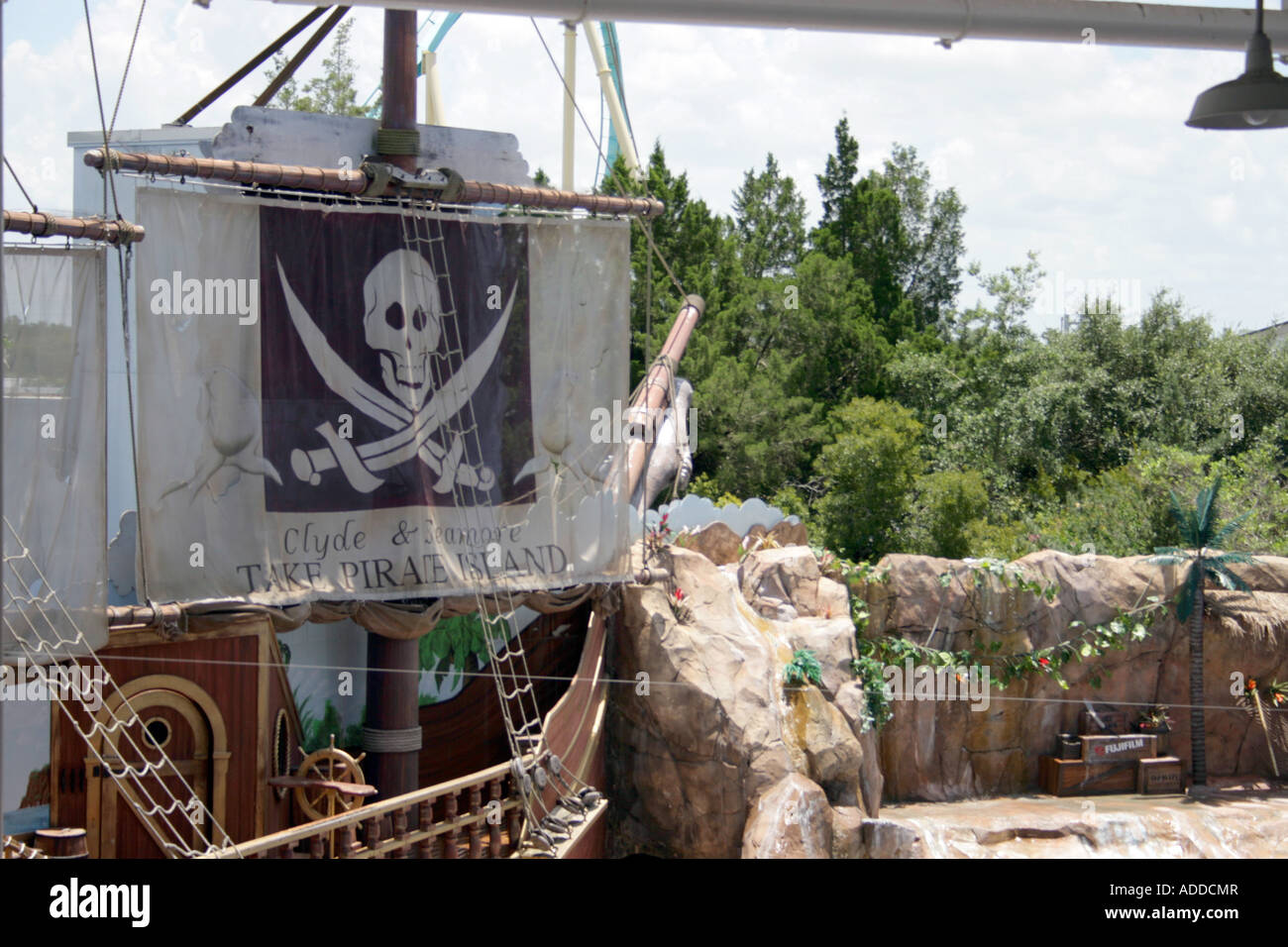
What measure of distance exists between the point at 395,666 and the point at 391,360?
2.58 meters

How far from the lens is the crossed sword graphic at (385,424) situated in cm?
995

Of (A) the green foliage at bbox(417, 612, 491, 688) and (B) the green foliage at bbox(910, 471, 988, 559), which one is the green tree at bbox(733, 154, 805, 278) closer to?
(B) the green foliage at bbox(910, 471, 988, 559)

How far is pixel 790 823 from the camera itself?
34.9 ft

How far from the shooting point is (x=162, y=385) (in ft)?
30.4

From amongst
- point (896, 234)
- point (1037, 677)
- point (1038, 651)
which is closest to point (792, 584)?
point (1038, 651)

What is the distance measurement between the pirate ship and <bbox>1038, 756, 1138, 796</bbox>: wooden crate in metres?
6.81

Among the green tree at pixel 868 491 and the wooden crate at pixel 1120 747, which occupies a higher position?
the green tree at pixel 868 491

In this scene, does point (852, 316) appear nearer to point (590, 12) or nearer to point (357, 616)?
point (357, 616)

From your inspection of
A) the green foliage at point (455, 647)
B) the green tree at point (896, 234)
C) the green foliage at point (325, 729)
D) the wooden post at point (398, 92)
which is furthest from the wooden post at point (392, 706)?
the green tree at point (896, 234)

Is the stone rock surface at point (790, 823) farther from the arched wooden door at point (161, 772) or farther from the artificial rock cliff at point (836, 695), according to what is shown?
the arched wooden door at point (161, 772)

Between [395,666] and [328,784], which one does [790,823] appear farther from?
[328,784]

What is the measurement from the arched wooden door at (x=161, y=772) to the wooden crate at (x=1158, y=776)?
11.7m

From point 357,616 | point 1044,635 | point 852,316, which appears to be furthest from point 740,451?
point 357,616
